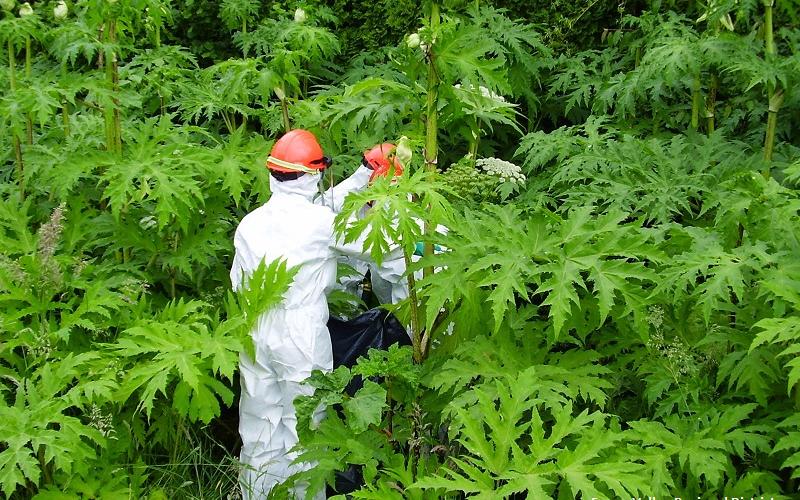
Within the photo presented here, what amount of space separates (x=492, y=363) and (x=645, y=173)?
4.66 ft

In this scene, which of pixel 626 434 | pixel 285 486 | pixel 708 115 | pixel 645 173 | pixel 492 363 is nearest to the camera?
pixel 626 434

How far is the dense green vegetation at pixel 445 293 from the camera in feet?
8.54

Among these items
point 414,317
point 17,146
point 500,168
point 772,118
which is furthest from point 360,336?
point 772,118

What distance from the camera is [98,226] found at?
3.94 m

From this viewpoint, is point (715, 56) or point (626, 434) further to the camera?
point (715, 56)

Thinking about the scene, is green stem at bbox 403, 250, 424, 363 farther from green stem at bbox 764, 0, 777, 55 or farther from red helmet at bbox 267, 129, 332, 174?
green stem at bbox 764, 0, 777, 55

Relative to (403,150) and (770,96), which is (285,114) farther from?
(770,96)

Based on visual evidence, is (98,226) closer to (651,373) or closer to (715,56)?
(651,373)

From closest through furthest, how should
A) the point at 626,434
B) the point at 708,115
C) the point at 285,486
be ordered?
the point at 626,434, the point at 285,486, the point at 708,115

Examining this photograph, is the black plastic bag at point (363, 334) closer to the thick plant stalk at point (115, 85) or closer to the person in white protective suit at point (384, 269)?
the person in white protective suit at point (384, 269)

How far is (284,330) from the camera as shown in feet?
11.3

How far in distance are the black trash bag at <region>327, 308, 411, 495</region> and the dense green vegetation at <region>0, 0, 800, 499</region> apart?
0.27m

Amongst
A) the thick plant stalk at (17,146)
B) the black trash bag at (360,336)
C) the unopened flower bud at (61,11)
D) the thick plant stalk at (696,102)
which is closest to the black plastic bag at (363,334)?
the black trash bag at (360,336)

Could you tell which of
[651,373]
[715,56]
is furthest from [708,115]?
[651,373]
